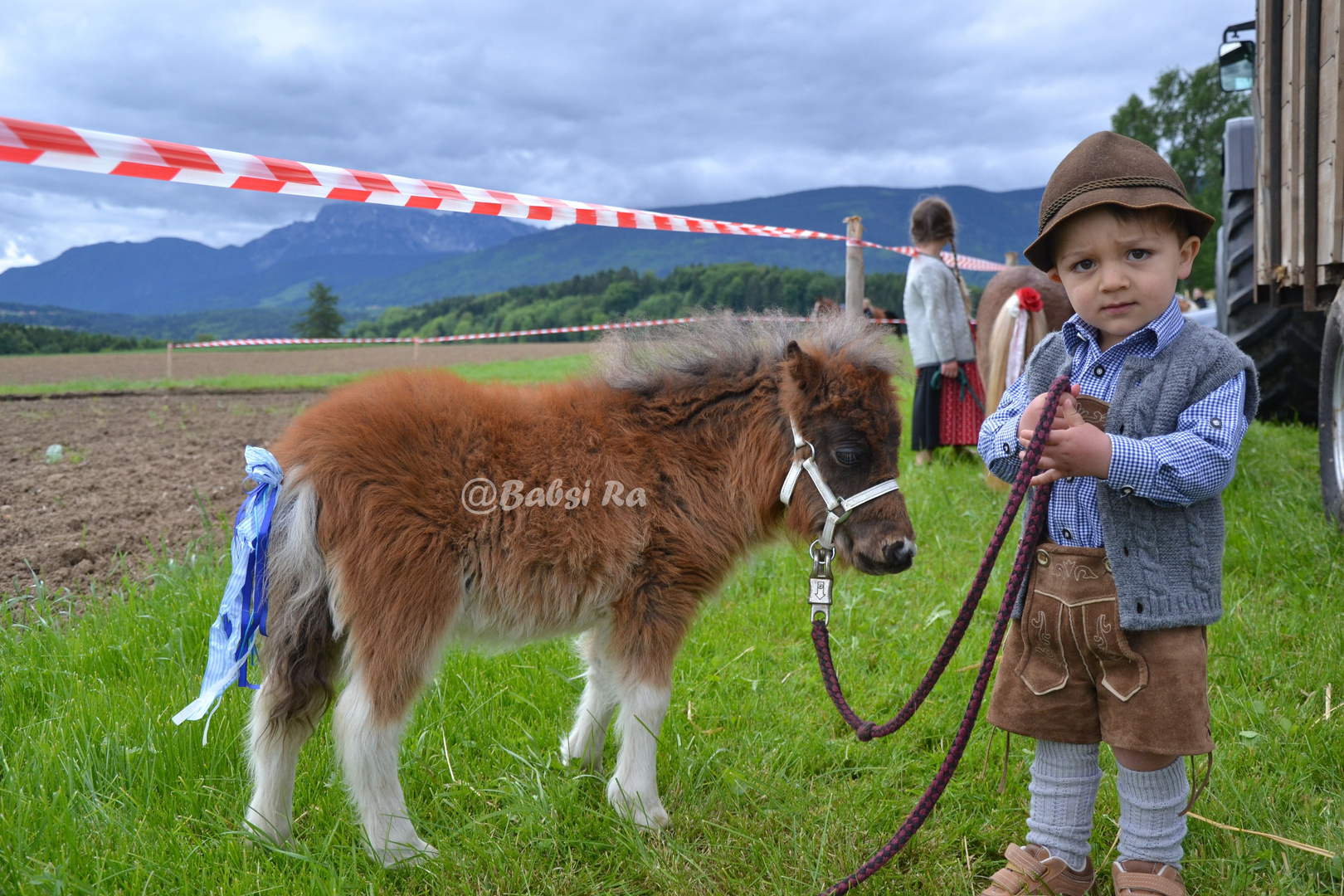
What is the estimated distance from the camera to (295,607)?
2393 millimetres

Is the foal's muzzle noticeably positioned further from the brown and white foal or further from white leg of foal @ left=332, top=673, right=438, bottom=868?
white leg of foal @ left=332, top=673, right=438, bottom=868

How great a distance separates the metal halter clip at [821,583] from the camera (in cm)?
259

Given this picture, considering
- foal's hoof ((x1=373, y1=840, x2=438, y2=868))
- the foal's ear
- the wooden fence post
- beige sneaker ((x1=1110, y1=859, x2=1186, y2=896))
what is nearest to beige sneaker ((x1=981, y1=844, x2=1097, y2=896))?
beige sneaker ((x1=1110, y1=859, x2=1186, y2=896))

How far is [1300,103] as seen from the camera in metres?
4.88

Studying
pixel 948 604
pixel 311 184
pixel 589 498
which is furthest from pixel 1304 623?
pixel 311 184

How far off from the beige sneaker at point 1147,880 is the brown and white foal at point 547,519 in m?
1.08

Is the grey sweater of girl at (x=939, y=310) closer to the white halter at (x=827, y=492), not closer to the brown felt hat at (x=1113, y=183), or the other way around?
the white halter at (x=827, y=492)

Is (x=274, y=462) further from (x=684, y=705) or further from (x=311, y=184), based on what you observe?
(x=684, y=705)

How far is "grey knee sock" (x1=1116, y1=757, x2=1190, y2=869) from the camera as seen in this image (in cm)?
216

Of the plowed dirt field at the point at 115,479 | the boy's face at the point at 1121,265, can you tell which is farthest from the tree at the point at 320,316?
the boy's face at the point at 1121,265

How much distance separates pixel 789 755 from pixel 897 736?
1.64ft

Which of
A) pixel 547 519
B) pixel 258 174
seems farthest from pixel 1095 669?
pixel 258 174

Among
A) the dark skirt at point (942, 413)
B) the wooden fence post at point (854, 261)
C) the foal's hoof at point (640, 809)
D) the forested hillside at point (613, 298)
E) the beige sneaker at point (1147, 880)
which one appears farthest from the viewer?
the forested hillside at point (613, 298)

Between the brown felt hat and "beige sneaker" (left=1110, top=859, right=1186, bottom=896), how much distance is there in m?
1.70
